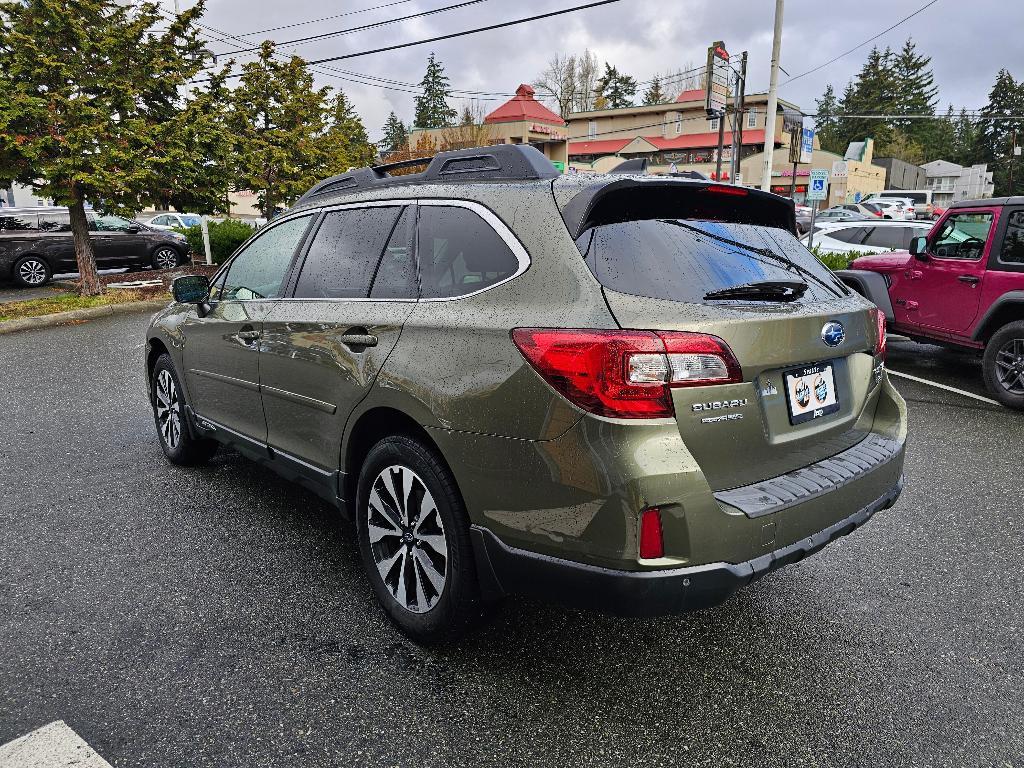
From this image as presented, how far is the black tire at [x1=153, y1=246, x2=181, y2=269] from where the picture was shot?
18828mm

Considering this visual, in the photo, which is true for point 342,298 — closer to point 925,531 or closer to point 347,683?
point 347,683

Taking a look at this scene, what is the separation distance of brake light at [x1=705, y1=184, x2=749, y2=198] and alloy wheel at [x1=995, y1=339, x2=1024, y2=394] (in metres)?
5.41

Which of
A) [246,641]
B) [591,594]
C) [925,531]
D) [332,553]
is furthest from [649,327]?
[925,531]

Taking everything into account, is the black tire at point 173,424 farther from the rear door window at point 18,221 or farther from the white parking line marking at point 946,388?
the rear door window at point 18,221

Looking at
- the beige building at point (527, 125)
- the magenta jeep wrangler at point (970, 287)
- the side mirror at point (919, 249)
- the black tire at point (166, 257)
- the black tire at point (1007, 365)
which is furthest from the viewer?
the beige building at point (527, 125)

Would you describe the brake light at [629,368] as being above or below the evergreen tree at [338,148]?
below

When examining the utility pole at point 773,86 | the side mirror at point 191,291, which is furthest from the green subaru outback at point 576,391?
the utility pole at point 773,86

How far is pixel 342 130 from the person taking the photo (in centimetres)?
2488

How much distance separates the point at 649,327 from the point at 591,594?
2.76 ft

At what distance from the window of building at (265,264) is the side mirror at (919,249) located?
6895 mm

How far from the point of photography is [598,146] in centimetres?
6028

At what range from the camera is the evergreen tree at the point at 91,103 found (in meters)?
11.7

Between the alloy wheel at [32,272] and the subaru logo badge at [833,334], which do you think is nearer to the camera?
the subaru logo badge at [833,334]

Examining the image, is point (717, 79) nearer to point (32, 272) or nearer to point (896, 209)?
point (32, 272)
